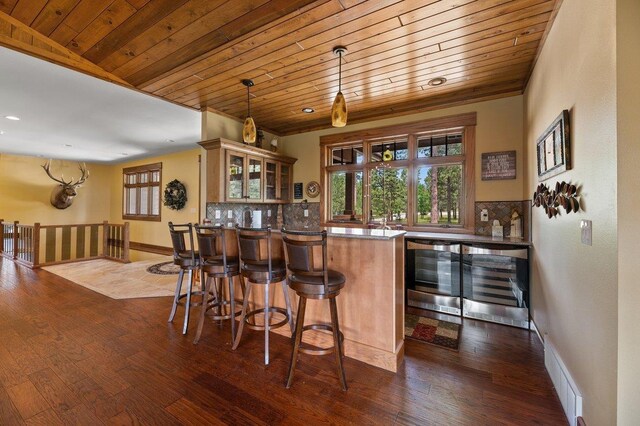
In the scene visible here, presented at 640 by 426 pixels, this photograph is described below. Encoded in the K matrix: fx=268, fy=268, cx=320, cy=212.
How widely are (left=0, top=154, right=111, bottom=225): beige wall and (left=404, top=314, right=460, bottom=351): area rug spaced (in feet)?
32.2

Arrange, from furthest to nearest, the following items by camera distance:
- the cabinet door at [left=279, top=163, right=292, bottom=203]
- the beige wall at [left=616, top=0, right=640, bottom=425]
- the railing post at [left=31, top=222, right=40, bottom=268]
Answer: the railing post at [left=31, top=222, right=40, bottom=268], the cabinet door at [left=279, top=163, right=292, bottom=203], the beige wall at [left=616, top=0, right=640, bottom=425]

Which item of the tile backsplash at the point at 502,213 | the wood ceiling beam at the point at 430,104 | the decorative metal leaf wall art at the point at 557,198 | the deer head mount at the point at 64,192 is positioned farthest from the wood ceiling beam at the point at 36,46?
the deer head mount at the point at 64,192

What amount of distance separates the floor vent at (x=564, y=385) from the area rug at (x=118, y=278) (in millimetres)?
4134

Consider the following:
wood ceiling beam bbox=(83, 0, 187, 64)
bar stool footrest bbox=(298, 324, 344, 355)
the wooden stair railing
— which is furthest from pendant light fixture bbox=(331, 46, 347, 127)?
the wooden stair railing

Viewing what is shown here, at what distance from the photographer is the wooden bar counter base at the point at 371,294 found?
6.66 feet

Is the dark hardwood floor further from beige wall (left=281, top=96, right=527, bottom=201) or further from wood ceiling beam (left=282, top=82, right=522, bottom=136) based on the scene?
wood ceiling beam (left=282, top=82, right=522, bottom=136)

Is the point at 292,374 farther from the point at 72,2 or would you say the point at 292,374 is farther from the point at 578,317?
the point at 72,2

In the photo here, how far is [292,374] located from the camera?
185cm

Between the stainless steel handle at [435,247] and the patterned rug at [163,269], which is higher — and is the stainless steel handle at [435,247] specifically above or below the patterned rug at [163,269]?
above

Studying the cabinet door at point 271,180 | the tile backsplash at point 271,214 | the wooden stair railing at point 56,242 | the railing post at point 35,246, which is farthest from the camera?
the wooden stair railing at point 56,242

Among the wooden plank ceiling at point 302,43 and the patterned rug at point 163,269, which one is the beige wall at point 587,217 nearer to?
the wooden plank ceiling at point 302,43

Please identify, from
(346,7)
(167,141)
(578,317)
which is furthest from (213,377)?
(167,141)

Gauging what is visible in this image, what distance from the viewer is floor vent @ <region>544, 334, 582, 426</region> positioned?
1.44 m

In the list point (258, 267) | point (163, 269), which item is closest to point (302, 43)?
point (258, 267)
